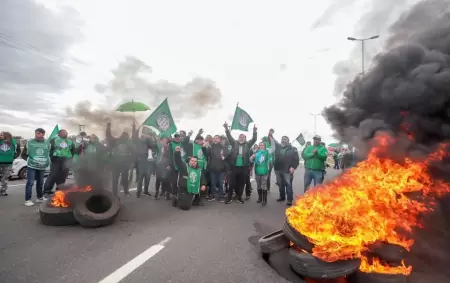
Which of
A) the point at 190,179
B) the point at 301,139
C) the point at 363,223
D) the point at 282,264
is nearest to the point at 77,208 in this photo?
the point at 190,179

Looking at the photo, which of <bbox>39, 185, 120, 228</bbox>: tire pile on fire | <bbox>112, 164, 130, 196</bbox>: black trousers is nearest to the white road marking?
<bbox>39, 185, 120, 228</bbox>: tire pile on fire

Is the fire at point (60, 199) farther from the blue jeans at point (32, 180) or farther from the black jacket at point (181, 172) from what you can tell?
the black jacket at point (181, 172)

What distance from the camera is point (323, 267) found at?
10.7 ft

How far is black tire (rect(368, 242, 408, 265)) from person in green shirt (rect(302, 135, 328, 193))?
4820 mm

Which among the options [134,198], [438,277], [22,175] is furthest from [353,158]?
[22,175]

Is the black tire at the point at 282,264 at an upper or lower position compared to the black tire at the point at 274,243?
lower

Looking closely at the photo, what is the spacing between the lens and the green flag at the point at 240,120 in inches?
492

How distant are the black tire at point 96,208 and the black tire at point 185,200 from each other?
1838 mm

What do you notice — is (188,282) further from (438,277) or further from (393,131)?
(393,131)

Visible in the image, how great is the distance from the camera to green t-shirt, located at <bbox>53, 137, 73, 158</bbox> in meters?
8.07

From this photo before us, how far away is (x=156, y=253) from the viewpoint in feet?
13.8

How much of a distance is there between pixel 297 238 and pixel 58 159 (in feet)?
23.9

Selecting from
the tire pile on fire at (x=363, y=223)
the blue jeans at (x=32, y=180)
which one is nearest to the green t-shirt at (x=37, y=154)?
the blue jeans at (x=32, y=180)

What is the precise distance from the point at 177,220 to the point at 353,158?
12.7 feet
